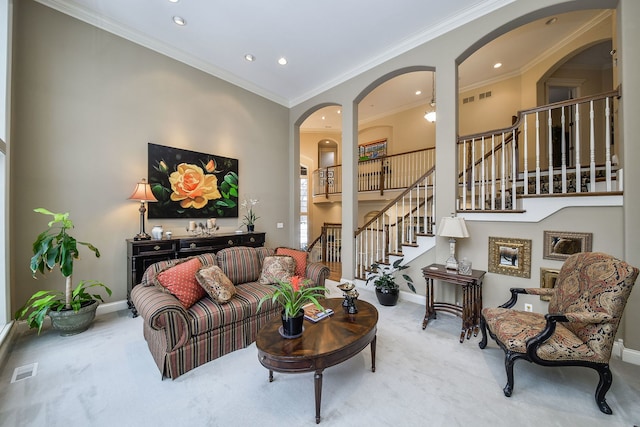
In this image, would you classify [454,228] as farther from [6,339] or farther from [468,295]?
[6,339]

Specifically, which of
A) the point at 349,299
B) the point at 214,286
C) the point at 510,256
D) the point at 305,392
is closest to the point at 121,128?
the point at 214,286

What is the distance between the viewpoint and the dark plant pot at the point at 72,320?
2.67m

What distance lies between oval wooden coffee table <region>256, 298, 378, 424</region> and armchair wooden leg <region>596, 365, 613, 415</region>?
5.15ft

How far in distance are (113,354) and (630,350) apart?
494 centimetres

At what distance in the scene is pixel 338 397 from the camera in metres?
1.87

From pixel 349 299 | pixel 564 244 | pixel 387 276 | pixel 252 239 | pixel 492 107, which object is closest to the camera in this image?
pixel 349 299

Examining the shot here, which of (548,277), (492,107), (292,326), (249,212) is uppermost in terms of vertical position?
(492,107)

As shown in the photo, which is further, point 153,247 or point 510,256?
point 153,247

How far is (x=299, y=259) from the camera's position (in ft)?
11.5

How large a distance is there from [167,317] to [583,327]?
10.8ft

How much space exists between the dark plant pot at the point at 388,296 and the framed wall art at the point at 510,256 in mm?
1291

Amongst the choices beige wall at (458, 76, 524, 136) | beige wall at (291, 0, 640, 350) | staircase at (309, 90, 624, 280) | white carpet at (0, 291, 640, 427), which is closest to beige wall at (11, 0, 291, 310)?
white carpet at (0, 291, 640, 427)

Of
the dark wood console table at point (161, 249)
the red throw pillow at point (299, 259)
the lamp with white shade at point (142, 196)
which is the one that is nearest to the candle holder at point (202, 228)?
the dark wood console table at point (161, 249)

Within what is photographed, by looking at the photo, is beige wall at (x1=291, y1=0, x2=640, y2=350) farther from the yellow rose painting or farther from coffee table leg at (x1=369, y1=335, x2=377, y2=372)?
the yellow rose painting
